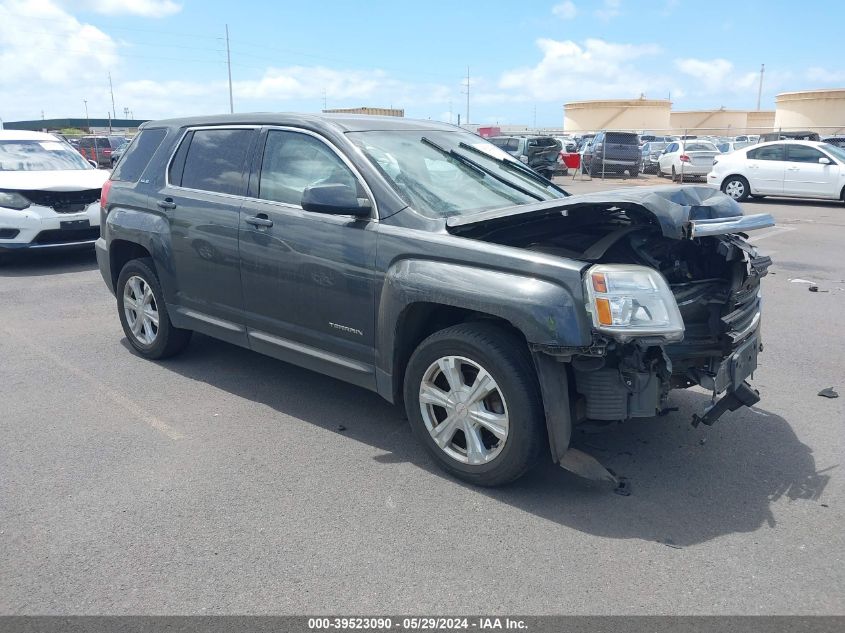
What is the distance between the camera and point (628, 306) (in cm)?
345

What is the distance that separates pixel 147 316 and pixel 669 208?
4.22 metres

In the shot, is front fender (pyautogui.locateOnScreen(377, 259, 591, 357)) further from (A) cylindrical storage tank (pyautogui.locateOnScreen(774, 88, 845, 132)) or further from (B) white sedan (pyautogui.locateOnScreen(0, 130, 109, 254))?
(A) cylindrical storage tank (pyautogui.locateOnScreen(774, 88, 845, 132))

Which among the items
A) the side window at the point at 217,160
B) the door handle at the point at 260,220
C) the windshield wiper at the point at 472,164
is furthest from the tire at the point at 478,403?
the side window at the point at 217,160

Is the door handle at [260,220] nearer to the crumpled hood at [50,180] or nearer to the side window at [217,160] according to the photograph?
the side window at [217,160]

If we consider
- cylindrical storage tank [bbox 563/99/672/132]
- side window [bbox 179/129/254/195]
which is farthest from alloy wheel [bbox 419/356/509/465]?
cylindrical storage tank [bbox 563/99/672/132]

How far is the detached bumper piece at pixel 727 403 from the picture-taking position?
155 inches

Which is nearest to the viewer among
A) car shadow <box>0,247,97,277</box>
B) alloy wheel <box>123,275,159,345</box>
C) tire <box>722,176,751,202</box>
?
alloy wheel <box>123,275,159,345</box>

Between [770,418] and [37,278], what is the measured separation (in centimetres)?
884

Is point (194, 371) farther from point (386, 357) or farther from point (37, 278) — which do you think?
point (37, 278)

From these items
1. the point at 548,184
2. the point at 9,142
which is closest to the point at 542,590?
the point at 548,184

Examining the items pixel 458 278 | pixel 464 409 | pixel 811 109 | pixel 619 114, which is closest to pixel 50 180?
pixel 458 278

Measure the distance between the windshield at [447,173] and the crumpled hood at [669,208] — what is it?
315 mm

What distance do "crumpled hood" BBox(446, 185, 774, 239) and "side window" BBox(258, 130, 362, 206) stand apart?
89cm

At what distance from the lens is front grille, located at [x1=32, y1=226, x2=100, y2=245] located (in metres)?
9.99
